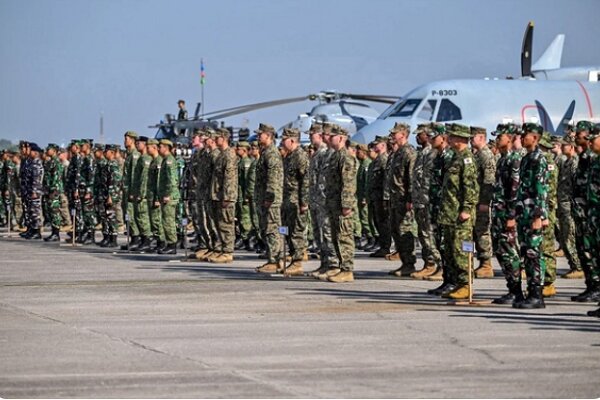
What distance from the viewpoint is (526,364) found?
1025cm

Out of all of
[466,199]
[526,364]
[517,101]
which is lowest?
[526,364]

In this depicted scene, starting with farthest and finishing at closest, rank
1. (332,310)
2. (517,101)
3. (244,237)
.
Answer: (517,101) < (244,237) < (332,310)

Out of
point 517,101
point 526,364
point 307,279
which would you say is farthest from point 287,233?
point 517,101

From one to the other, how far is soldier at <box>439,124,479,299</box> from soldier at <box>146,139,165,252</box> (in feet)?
31.3

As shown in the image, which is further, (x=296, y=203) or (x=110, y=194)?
(x=110, y=194)

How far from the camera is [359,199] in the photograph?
2666 centimetres

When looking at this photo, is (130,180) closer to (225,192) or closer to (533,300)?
(225,192)

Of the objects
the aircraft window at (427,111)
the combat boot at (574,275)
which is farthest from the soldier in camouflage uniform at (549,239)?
the aircraft window at (427,111)

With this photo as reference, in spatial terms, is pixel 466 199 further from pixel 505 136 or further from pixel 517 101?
pixel 517 101

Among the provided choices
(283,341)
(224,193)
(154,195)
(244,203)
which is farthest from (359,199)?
(283,341)

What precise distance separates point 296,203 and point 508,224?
15.8 feet

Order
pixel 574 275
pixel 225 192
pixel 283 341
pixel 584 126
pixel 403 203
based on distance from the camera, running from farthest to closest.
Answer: pixel 225 192
pixel 403 203
pixel 574 275
pixel 584 126
pixel 283 341

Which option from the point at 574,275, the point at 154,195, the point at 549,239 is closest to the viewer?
the point at 549,239

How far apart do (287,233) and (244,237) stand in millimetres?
6790
